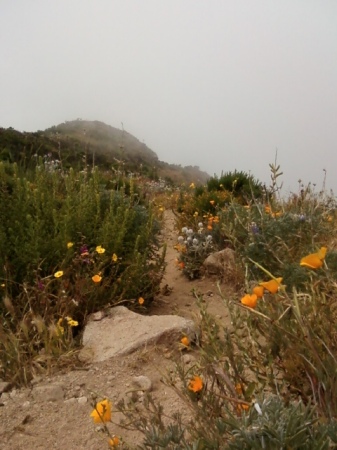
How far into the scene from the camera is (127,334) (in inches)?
108

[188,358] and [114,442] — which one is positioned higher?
[114,442]

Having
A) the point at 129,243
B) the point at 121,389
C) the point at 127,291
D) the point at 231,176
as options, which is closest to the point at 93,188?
the point at 129,243

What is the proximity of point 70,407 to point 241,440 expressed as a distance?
A: 4.19 ft

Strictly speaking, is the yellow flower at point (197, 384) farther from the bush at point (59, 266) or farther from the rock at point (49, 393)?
the bush at point (59, 266)

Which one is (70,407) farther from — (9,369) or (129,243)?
(129,243)

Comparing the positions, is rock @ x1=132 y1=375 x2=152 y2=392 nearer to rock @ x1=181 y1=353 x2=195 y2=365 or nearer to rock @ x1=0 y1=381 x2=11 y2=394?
rock @ x1=181 y1=353 x2=195 y2=365

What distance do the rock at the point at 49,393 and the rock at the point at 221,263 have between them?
6.12ft

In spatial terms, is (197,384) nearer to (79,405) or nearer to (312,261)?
(312,261)

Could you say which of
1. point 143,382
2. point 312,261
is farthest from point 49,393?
point 312,261

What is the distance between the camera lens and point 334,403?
1.29 metres

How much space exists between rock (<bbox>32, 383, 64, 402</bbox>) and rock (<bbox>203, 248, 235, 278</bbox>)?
187 centimetres

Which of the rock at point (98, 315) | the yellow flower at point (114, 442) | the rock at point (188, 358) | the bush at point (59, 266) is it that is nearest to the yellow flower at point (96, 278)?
the bush at point (59, 266)

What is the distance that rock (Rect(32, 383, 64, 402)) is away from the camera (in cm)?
223

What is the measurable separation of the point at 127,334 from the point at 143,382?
512 mm
